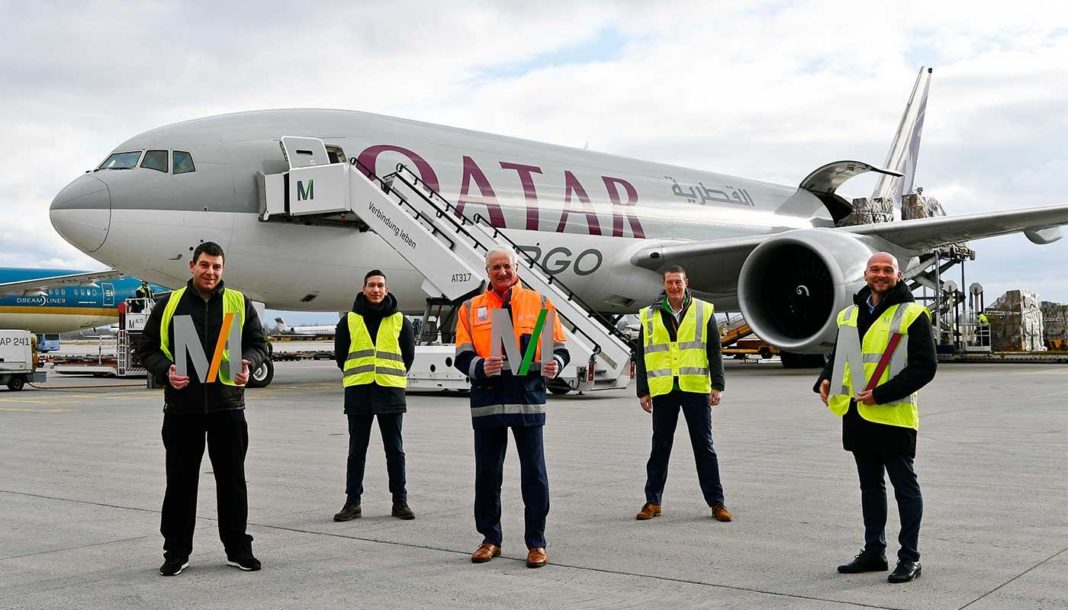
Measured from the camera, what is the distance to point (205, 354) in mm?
4195

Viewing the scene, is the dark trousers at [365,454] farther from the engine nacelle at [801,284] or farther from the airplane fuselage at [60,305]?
the airplane fuselage at [60,305]

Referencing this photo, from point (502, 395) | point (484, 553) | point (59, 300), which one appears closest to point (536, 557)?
point (484, 553)

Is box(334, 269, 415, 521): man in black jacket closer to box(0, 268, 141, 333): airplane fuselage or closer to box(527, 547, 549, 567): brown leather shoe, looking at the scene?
box(527, 547, 549, 567): brown leather shoe

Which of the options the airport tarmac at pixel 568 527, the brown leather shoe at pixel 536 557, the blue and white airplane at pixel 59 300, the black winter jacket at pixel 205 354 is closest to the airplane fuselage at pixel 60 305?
the blue and white airplane at pixel 59 300

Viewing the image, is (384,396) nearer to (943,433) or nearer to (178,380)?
(178,380)

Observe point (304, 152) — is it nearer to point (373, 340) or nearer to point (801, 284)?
point (801, 284)

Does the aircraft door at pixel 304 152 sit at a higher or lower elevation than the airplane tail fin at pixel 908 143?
lower

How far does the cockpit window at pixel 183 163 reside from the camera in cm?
1266

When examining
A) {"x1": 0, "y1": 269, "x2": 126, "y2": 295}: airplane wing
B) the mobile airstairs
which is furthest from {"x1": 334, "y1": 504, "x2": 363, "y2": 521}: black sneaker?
{"x1": 0, "y1": 269, "x2": 126, "y2": 295}: airplane wing

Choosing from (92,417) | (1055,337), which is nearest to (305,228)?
(92,417)

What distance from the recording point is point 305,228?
13.2 metres

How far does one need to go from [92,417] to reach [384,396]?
22.3ft

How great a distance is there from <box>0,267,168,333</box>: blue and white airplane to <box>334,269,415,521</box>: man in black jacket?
2817cm

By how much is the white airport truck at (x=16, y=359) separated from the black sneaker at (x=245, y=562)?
15.7m
